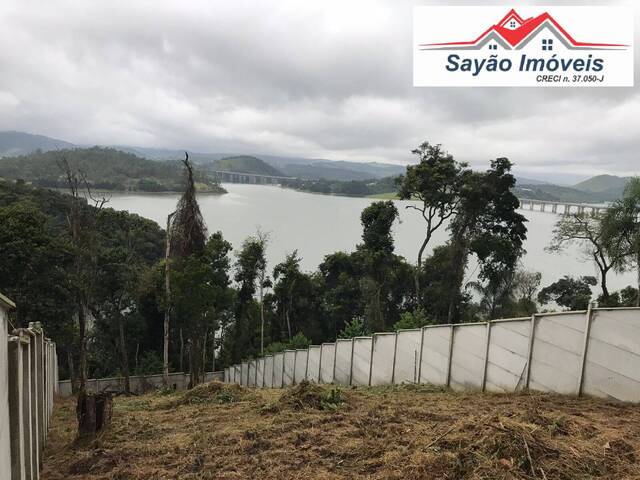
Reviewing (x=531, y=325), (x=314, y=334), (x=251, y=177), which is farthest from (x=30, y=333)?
(x=251, y=177)

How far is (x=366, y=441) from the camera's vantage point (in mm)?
4938

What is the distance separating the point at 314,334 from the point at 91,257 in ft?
64.6

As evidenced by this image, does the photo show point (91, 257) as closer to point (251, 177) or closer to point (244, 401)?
point (244, 401)

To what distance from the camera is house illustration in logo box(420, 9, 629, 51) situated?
1494cm

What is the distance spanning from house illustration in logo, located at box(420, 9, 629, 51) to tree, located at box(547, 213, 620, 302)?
1071 cm

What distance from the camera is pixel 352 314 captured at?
3030 centimetres

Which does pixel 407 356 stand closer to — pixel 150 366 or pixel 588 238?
pixel 588 238

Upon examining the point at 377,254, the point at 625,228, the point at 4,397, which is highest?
the point at 625,228

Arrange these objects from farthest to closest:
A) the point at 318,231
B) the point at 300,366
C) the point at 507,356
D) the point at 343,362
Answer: the point at 318,231, the point at 300,366, the point at 343,362, the point at 507,356

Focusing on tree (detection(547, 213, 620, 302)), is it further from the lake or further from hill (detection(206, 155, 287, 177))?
hill (detection(206, 155, 287, 177))

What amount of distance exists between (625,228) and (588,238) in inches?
114

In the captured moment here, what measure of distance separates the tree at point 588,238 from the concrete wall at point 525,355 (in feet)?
54.8

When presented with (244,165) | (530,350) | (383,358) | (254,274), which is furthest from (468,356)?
(244,165)

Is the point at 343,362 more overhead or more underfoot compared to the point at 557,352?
more underfoot
